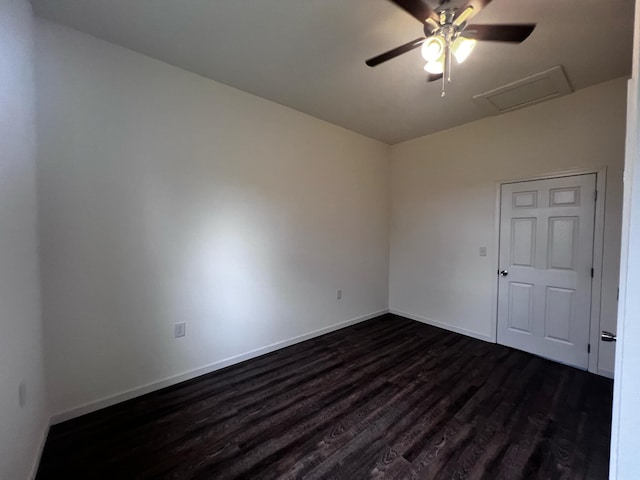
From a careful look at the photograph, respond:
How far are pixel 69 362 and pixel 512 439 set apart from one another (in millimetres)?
3073

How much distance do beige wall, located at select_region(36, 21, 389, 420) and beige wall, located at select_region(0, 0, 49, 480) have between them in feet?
0.50

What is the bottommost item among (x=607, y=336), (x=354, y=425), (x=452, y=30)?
(x=354, y=425)

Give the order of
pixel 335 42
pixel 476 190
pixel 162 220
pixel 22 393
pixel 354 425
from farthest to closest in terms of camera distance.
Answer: pixel 476 190 < pixel 162 220 < pixel 335 42 < pixel 354 425 < pixel 22 393

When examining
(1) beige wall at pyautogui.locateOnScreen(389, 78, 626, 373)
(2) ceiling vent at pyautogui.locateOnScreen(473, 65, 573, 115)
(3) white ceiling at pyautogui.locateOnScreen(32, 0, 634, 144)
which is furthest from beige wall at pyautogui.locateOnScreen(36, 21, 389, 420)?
(2) ceiling vent at pyautogui.locateOnScreen(473, 65, 573, 115)

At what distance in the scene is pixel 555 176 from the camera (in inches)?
109

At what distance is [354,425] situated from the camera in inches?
73.5

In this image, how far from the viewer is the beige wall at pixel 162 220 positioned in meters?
1.85

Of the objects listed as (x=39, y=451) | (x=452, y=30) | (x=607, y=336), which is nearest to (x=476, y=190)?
(x=452, y=30)

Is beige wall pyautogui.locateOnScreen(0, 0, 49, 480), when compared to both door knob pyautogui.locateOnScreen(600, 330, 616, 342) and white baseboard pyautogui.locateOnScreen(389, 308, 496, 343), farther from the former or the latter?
white baseboard pyautogui.locateOnScreen(389, 308, 496, 343)

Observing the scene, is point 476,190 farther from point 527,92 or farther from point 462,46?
point 462,46

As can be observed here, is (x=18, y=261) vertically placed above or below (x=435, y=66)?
below

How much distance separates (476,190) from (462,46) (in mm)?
2154

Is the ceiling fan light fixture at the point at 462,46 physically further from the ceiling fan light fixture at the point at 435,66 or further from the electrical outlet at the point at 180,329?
the electrical outlet at the point at 180,329

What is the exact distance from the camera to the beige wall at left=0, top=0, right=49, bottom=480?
1226mm
